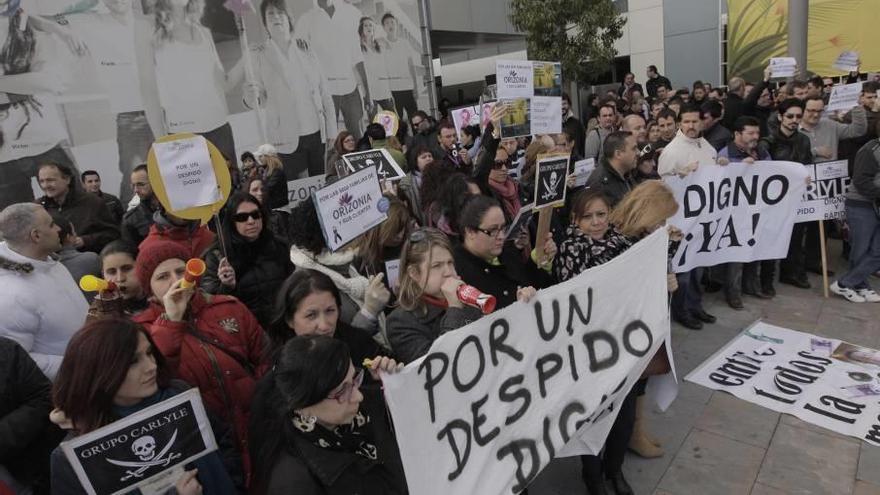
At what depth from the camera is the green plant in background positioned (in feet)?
54.5

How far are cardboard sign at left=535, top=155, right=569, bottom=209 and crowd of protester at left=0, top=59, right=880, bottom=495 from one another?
0.92 ft

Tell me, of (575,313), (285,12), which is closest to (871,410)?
(575,313)

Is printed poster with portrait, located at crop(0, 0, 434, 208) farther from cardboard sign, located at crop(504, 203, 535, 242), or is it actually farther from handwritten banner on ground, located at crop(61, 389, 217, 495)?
handwritten banner on ground, located at crop(61, 389, 217, 495)

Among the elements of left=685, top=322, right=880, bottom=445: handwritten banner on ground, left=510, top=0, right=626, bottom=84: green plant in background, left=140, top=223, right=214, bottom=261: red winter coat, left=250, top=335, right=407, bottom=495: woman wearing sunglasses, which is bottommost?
left=685, top=322, right=880, bottom=445: handwritten banner on ground

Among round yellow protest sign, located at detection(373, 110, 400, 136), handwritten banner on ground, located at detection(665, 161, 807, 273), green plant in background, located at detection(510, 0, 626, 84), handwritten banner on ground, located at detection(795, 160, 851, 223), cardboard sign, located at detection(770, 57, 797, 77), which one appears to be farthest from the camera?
green plant in background, located at detection(510, 0, 626, 84)

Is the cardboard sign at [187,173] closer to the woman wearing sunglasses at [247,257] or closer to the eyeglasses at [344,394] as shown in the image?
the woman wearing sunglasses at [247,257]

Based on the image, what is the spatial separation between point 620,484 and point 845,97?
6.23m

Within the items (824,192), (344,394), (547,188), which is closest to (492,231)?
(547,188)

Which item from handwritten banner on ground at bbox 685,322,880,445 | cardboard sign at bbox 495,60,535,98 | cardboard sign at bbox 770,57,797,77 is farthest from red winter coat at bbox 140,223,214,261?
cardboard sign at bbox 770,57,797,77

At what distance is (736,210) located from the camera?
16.6 ft

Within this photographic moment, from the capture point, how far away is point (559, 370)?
249 centimetres

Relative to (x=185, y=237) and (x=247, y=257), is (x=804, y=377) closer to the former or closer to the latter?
(x=247, y=257)

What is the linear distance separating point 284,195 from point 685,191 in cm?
406

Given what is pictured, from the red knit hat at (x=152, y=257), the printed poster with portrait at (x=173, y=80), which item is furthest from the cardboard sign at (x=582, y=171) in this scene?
the printed poster with portrait at (x=173, y=80)
